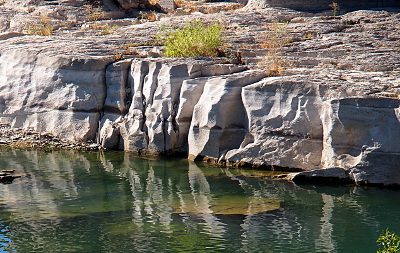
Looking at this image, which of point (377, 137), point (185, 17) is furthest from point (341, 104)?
point (185, 17)

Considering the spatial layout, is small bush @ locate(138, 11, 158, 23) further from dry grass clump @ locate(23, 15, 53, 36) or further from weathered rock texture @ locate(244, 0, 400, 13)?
weathered rock texture @ locate(244, 0, 400, 13)

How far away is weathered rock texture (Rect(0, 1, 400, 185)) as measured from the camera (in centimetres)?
1006

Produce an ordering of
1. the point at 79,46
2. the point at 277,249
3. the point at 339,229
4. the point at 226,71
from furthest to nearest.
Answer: the point at 79,46, the point at 226,71, the point at 339,229, the point at 277,249

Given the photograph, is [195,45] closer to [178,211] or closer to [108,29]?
Answer: [108,29]

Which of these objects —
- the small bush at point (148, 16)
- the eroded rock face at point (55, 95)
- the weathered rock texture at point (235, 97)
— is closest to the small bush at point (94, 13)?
the small bush at point (148, 16)

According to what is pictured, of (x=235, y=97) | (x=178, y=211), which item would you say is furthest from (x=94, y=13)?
(x=178, y=211)

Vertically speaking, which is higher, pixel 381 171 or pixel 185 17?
pixel 185 17

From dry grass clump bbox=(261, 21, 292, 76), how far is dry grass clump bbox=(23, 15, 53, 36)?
6.76 m

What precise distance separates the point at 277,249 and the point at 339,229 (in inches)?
48.3

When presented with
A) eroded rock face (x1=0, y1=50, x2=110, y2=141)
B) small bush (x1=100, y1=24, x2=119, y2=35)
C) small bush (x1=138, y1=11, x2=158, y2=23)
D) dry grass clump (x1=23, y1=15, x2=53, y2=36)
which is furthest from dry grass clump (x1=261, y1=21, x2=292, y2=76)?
dry grass clump (x1=23, y1=15, x2=53, y2=36)

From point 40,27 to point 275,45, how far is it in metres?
8.03

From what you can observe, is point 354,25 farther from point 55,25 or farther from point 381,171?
point 55,25

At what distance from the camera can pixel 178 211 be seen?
8.45 metres

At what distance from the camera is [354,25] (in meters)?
15.2
